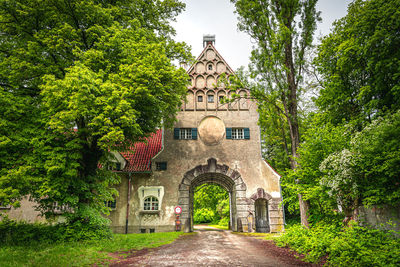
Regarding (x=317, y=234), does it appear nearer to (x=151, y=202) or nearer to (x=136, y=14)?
(x=151, y=202)

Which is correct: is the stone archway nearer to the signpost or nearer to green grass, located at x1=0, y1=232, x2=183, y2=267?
the signpost

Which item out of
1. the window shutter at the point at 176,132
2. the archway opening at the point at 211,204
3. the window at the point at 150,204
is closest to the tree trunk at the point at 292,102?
the window shutter at the point at 176,132

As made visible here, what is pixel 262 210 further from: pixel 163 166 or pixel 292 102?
pixel 292 102

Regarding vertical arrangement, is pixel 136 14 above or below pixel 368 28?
above

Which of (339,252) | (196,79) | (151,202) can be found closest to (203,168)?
(151,202)

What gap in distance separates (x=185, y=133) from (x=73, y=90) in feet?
36.9

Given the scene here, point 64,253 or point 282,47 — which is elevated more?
point 282,47

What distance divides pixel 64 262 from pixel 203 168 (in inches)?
514

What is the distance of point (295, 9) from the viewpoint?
11.9 metres

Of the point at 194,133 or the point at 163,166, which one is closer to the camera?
the point at 163,166

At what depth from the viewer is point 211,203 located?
37406 millimetres

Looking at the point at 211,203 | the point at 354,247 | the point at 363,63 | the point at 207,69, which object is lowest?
the point at 211,203

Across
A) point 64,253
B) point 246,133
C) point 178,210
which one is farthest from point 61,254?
point 246,133

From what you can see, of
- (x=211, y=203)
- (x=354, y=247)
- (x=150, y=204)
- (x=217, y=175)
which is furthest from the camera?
(x=211, y=203)
